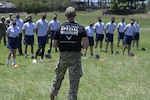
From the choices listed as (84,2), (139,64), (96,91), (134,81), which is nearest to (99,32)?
(139,64)

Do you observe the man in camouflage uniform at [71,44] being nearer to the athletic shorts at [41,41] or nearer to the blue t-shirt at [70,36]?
the blue t-shirt at [70,36]

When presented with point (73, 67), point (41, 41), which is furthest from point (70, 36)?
point (41, 41)

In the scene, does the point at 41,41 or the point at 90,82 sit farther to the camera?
the point at 41,41

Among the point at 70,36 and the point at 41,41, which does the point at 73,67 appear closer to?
the point at 70,36

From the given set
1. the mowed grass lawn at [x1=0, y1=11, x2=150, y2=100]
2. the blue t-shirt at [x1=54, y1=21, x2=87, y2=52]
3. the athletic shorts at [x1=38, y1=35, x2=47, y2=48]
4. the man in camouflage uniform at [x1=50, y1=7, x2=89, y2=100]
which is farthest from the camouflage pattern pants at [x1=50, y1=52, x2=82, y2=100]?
the athletic shorts at [x1=38, y1=35, x2=47, y2=48]

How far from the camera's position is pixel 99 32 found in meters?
22.3

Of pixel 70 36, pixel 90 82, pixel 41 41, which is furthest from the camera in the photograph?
pixel 41 41

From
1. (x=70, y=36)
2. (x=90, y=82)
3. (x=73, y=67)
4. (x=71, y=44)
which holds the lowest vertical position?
(x=90, y=82)

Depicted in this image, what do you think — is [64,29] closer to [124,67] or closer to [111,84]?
[111,84]

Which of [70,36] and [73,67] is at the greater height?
[70,36]

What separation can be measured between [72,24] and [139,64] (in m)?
9.31

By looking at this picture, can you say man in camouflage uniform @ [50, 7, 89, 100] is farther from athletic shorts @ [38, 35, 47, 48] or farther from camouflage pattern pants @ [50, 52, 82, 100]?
athletic shorts @ [38, 35, 47, 48]

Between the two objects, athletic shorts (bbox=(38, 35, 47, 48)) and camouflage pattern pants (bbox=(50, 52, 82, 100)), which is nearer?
camouflage pattern pants (bbox=(50, 52, 82, 100))

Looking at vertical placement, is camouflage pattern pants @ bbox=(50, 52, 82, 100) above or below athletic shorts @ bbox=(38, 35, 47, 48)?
above
